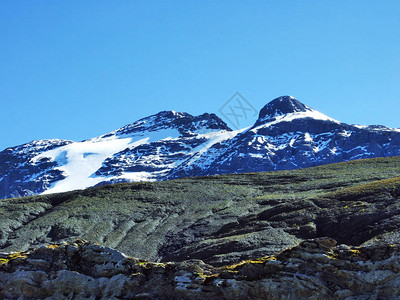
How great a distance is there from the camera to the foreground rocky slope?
246 feet

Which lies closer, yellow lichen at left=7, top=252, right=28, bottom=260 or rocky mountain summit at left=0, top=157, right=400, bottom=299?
rocky mountain summit at left=0, top=157, right=400, bottom=299

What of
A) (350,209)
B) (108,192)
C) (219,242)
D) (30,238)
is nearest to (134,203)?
(108,192)

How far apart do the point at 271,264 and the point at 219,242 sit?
39818 millimetres

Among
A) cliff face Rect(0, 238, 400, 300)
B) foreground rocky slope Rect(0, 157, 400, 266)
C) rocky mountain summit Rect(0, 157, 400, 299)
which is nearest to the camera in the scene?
cliff face Rect(0, 238, 400, 300)

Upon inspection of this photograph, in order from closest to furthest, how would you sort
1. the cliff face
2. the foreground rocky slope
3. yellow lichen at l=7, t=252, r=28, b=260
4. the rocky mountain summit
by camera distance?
the cliff face < the rocky mountain summit < yellow lichen at l=7, t=252, r=28, b=260 < the foreground rocky slope

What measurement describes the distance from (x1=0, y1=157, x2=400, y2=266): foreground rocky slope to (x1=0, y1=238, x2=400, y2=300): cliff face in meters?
25.7

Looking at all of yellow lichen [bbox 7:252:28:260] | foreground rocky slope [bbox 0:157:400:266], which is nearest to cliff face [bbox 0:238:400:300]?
yellow lichen [bbox 7:252:28:260]

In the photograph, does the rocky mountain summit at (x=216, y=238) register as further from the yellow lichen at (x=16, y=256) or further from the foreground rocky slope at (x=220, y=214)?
the foreground rocky slope at (x=220, y=214)

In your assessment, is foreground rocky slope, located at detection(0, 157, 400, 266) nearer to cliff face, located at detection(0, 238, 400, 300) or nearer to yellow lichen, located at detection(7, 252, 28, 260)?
cliff face, located at detection(0, 238, 400, 300)

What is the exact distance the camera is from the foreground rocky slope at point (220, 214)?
246 ft

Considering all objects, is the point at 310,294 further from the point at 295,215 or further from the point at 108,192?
the point at 108,192

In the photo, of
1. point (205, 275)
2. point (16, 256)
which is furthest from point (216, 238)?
point (205, 275)

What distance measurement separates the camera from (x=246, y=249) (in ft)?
240

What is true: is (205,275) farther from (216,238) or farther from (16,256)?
(216,238)
